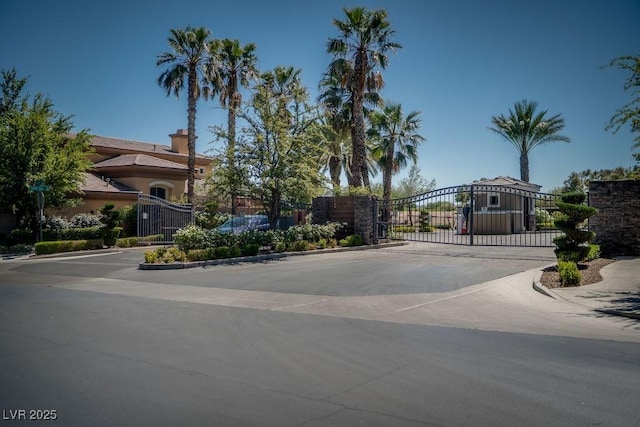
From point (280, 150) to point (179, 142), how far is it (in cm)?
2621

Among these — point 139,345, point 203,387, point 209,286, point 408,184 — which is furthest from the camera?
point 408,184

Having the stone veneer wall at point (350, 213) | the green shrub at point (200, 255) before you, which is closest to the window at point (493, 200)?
the stone veneer wall at point (350, 213)

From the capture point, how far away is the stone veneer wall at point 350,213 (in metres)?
22.3

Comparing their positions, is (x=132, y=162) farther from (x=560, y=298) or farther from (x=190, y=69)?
(x=560, y=298)

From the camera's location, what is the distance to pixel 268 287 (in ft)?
39.4

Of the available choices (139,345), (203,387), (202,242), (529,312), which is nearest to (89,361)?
(139,345)

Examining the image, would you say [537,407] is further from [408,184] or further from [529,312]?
[408,184]

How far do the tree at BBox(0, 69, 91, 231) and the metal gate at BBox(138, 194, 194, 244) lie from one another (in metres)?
3.86

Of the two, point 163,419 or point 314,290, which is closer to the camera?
point 163,419

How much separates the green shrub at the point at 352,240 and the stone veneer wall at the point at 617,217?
30.1 feet

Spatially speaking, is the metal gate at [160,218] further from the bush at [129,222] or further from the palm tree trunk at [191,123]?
the palm tree trunk at [191,123]

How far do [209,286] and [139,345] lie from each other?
5.65 metres

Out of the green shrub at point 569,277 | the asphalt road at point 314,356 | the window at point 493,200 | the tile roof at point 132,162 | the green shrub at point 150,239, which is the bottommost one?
the asphalt road at point 314,356

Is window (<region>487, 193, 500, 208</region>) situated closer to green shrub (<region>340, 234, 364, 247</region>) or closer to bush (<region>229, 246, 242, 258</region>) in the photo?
green shrub (<region>340, 234, 364, 247</region>)
